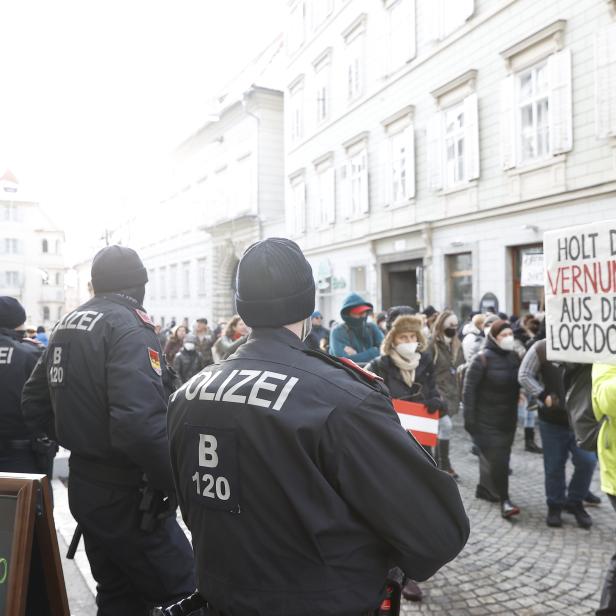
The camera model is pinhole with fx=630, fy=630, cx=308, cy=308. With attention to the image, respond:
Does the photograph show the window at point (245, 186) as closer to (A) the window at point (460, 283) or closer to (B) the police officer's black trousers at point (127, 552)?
(A) the window at point (460, 283)

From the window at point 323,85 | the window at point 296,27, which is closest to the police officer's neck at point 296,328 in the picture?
the window at point 323,85

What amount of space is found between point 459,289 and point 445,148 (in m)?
3.35

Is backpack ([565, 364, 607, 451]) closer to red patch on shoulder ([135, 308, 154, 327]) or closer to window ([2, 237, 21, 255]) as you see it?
red patch on shoulder ([135, 308, 154, 327])

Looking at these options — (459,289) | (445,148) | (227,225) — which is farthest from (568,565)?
(227,225)

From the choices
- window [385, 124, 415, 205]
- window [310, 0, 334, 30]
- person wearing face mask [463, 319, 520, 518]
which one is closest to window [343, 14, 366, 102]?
window [310, 0, 334, 30]

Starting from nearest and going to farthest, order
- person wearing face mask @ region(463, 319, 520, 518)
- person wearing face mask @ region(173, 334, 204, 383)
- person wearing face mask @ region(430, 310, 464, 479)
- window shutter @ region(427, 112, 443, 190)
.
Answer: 1. person wearing face mask @ region(463, 319, 520, 518)
2. person wearing face mask @ region(430, 310, 464, 479)
3. person wearing face mask @ region(173, 334, 204, 383)
4. window shutter @ region(427, 112, 443, 190)

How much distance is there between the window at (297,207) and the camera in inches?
891

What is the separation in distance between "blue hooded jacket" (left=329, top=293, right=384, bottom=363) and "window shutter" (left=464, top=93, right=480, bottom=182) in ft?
27.1

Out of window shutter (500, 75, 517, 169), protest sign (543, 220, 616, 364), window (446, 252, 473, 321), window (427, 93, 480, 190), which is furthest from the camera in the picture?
window (446, 252, 473, 321)

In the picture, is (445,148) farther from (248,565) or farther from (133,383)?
(248,565)

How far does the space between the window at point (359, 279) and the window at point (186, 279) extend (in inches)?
699

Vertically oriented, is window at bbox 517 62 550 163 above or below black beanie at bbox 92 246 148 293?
above

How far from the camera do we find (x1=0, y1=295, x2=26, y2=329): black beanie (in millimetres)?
4316

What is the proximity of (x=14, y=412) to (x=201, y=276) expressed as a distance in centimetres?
2998
